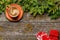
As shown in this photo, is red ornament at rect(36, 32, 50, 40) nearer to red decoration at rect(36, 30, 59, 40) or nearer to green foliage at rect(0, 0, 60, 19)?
red decoration at rect(36, 30, 59, 40)

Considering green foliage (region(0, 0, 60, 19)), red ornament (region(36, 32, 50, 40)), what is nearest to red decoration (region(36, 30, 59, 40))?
red ornament (region(36, 32, 50, 40))

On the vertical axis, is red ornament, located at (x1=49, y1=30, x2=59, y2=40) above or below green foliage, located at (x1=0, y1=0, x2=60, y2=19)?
below

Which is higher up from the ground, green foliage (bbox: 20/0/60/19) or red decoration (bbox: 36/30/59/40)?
green foliage (bbox: 20/0/60/19)

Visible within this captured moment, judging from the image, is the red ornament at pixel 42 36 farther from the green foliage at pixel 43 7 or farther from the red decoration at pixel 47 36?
the green foliage at pixel 43 7

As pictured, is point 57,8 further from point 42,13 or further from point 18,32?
point 18,32

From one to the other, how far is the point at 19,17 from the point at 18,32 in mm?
146

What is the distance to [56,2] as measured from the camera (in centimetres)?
209

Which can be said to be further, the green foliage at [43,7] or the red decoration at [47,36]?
the green foliage at [43,7]

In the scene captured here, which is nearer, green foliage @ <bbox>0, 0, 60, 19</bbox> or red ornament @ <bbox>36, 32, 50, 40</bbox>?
red ornament @ <bbox>36, 32, 50, 40</bbox>

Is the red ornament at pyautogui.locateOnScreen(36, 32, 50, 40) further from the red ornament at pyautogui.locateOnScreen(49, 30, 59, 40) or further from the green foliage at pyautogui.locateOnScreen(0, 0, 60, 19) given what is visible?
the green foliage at pyautogui.locateOnScreen(0, 0, 60, 19)

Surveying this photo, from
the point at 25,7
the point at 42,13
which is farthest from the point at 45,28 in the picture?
the point at 25,7

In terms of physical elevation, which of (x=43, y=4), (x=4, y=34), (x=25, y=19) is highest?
(x=43, y=4)

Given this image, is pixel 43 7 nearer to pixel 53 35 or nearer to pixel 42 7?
pixel 42 7

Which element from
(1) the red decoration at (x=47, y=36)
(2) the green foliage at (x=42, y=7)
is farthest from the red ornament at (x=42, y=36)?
(2) the green foliage at (x=42, y=7)
